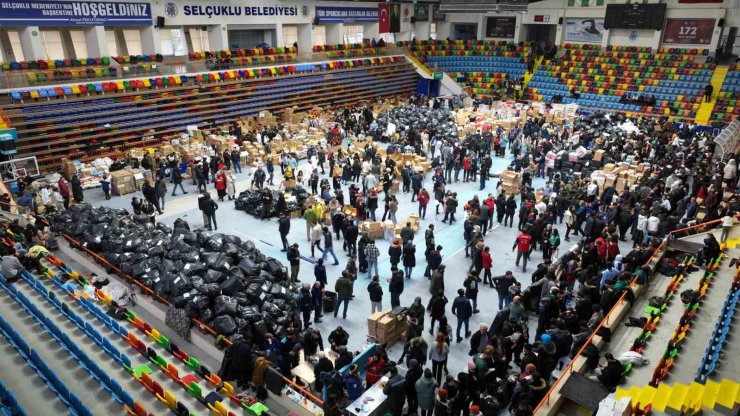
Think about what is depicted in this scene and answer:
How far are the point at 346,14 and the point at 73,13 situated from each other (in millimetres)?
15937

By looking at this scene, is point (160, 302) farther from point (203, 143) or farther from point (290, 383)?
point (203, 143)

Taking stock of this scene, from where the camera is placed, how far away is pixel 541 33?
119ft

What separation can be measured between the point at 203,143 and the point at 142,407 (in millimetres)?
15799

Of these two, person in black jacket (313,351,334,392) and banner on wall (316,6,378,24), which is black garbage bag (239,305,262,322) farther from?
banner on wall (316,6,378,24)

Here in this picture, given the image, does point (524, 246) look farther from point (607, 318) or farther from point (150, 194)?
point (150, 194)

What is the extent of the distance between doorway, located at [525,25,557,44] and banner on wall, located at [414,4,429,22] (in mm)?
7100

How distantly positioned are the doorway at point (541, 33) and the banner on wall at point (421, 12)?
7.10 meters

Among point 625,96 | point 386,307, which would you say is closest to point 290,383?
point 386,307

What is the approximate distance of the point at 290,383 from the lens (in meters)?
7.36

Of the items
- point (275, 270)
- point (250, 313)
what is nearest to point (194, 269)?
point (275, 270)

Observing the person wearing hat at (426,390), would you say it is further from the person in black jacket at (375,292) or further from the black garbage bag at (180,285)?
the black garbage bag at (180,285)

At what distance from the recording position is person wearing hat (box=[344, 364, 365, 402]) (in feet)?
23.5

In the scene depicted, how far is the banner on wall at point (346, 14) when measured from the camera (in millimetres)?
30156


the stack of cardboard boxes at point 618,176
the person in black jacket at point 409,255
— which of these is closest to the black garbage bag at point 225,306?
the person in black jacket at point 409,255
